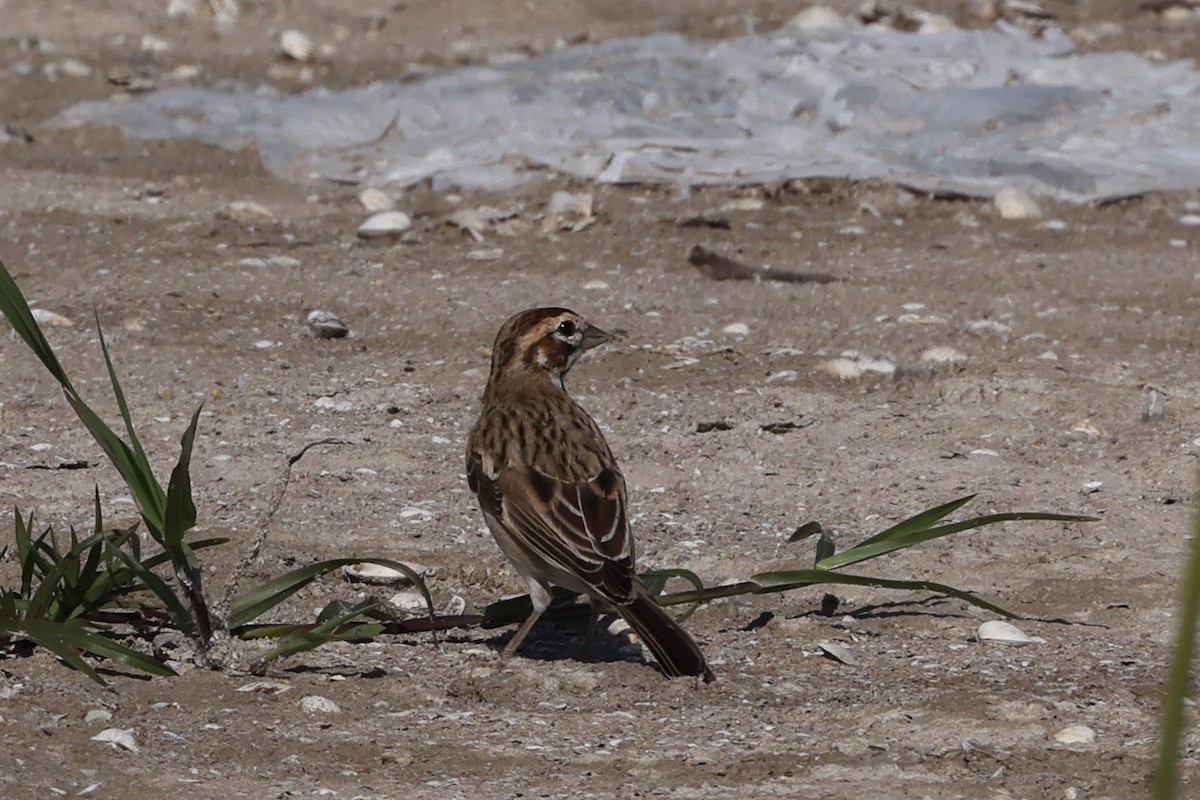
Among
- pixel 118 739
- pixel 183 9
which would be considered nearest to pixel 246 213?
pixel 183 9

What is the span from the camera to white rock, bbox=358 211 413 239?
9.06m

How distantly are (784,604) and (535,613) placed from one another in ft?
2.68

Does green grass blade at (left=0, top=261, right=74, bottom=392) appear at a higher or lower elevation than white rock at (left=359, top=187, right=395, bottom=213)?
higher

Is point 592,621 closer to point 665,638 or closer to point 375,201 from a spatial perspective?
point 665,638

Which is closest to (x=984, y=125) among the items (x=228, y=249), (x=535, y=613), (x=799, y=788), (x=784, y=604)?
(x=228, y=249)

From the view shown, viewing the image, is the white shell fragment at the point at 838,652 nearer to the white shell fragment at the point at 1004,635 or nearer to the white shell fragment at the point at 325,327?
the white shell fragment at the point at 1004,635

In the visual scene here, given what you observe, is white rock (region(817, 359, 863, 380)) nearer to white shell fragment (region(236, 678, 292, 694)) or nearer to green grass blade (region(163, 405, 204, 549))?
white shell fragment (region(236, 678, 292, 694))

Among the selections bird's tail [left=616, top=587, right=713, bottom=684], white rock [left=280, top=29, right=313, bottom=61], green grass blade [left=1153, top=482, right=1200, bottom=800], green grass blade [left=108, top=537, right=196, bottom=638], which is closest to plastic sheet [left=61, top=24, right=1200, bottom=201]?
white rock [left=280, top=29, right=313, bottom=61]

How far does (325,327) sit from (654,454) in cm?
187

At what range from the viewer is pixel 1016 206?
9398mm

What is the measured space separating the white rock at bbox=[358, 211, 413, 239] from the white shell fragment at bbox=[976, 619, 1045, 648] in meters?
5.23

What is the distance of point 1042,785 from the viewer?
3.48 meters

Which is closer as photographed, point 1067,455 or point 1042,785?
point 1042,785

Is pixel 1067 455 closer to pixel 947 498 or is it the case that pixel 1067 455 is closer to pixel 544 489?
pixel 947 498
